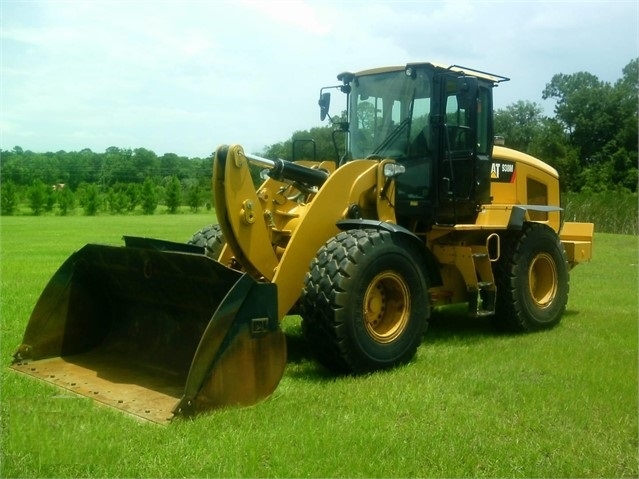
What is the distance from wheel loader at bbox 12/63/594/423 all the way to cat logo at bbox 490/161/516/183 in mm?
96

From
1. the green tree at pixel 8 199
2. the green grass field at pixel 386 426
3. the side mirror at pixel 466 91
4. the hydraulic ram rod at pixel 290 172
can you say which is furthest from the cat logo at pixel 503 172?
the green tree at pixel 8 199

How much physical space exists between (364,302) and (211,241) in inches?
97.2

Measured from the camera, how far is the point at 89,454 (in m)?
4.50

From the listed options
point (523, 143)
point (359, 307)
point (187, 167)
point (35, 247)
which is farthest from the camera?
point (187, 167)

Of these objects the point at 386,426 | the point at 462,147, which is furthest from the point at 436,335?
the point at 386,426

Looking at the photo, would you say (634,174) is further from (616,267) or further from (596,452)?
(596,452)

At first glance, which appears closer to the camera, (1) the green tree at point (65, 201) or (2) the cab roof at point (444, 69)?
(2) the cab roof at point (444, 69)

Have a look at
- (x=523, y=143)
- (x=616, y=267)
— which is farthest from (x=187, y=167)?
(x=616, y=267)

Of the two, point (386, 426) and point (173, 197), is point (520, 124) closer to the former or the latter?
point (173, 197)

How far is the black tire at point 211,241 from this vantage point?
8.31 meters

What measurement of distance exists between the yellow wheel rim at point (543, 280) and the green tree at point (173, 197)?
173 ft

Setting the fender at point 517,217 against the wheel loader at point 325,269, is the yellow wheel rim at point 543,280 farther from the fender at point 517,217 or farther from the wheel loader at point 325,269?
the fender at point 517,217

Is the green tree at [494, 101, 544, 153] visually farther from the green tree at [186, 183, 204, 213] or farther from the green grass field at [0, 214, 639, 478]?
the green grass field at [0, 214, 639, 478]

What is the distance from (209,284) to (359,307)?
4.02 feet
